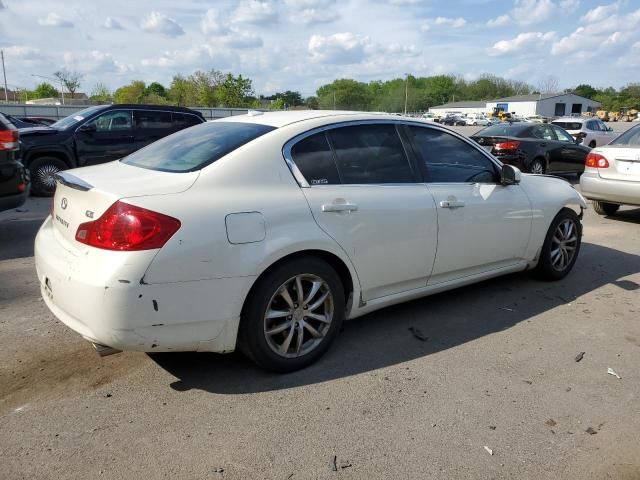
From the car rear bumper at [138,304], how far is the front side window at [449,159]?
1883 millimetres

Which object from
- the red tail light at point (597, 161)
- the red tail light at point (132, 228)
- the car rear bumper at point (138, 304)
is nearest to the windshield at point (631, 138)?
the red tail light at point (597, 161)

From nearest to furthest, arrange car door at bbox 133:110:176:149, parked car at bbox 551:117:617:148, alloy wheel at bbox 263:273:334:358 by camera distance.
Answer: alloy wheel at bbox 263:273:334:358, car door at bbox 133:110:176:149, parked car at bbox 551:117:617:148

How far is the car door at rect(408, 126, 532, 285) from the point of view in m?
4.20

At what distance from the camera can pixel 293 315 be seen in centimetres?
342

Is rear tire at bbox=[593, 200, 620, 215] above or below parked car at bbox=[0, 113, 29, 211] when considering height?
below

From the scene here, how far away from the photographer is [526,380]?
3.49m

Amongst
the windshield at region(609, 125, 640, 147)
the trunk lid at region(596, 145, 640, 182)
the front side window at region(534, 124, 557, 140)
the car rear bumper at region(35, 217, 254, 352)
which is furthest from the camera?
the front side window at region(534, 124, 557, 140)

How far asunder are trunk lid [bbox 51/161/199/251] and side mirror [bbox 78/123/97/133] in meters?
7.69

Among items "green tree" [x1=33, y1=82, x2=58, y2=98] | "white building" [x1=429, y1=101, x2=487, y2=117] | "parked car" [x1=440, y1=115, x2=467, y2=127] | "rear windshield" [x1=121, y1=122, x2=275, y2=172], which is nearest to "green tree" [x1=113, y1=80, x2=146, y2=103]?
"green tree" [x1=33, y1=82, x2=58, y2=98]

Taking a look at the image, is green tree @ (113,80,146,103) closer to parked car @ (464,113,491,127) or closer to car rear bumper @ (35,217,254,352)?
parked car @ (464,113,491,127)

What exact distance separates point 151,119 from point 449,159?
860 centimetres

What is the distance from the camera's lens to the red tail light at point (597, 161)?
8414 millimetres

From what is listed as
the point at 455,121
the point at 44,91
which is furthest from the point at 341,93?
the point at 44,91

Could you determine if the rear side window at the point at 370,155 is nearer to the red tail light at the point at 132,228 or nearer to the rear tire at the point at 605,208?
the red tail light at the point at 132,228
